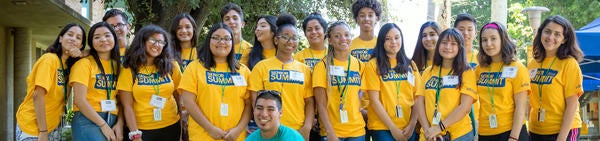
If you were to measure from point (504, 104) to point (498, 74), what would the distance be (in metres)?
0.24

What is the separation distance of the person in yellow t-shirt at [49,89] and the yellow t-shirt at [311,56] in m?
1.85

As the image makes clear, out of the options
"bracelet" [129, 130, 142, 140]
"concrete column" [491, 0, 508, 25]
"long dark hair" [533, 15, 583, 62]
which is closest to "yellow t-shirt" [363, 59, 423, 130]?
"long dark hair" [533, 15, 583, 62]

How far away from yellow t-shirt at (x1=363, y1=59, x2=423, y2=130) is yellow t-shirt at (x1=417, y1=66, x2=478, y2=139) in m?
0.14

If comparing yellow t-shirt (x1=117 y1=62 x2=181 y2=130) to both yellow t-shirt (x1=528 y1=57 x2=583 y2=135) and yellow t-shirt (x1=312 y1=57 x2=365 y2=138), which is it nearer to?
yellow t-shirt (x1=312 y1=57 x2=365 y2=138)

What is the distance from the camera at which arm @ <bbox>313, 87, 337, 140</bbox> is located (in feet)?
18.2

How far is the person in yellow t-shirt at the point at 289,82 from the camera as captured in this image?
5.45 metres

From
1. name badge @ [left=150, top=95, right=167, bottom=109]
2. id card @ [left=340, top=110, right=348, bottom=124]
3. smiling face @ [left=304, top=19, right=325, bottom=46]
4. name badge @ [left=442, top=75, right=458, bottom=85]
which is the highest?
smiling face @ [left=304, top=19, right=325, bottom=46]

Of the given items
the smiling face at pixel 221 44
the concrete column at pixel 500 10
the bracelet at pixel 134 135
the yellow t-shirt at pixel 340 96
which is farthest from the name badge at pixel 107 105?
the concrete column at pixel 500 10

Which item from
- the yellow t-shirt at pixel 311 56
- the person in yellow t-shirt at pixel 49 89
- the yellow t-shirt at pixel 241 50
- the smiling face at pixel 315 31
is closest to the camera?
the person in yellow t-shirt at pixel 49 89

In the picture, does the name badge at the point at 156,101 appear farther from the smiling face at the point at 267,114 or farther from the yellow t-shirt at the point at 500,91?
the yellow t-shirt at the point at 500,91

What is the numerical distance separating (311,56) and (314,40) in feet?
0.55

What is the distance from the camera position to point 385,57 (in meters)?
5.83

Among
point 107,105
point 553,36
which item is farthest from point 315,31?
point 553,36

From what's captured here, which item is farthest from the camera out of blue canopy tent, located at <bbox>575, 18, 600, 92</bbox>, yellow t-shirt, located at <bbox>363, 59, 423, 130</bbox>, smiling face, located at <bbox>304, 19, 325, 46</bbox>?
blue canopy tent, located at <bbox>575, 18, 600, 92</bbox>
